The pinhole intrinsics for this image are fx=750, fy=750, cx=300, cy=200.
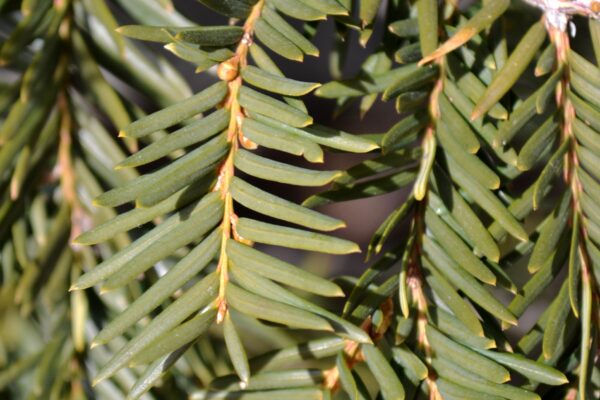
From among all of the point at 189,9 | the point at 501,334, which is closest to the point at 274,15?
the point at 501,334

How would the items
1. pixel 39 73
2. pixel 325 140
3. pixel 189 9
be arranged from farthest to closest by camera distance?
pixel 189 9 → pixel 39 73 → pixel 325 140

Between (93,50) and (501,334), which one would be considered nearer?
(501,334)

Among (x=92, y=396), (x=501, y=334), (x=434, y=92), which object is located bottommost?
(x=92, y=396)

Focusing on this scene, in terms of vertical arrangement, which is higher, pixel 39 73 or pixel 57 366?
pixel 39 73

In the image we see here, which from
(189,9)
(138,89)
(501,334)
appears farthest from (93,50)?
(189,9)

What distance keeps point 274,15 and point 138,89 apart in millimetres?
157

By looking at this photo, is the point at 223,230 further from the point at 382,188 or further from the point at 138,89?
the point at 138,89

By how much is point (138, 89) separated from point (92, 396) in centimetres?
20

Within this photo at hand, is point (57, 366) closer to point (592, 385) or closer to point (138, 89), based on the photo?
point (138, 89)

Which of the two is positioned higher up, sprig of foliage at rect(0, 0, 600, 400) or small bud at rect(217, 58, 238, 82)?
small bud at rect(217, 58, 238, 82)

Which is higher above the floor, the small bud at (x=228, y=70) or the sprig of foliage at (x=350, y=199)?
the small bud at (x=228, y=70)

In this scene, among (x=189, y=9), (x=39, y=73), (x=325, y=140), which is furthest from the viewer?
(x=189, y=9)

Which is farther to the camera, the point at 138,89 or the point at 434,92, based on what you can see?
the point at 138,89

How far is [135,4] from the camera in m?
0.47
